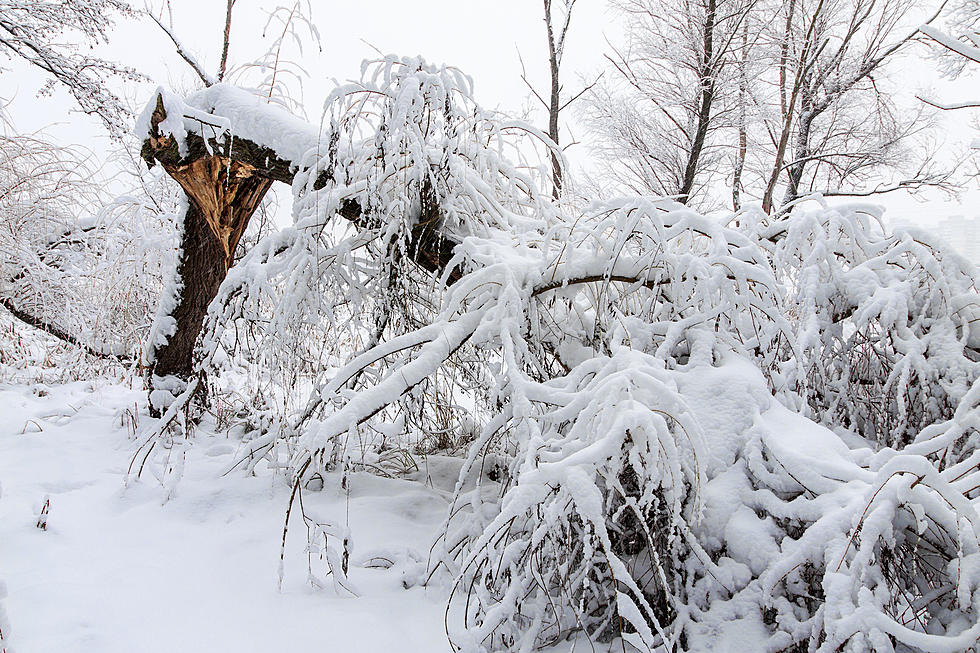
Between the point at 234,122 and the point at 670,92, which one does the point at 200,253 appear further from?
the point at 670,92

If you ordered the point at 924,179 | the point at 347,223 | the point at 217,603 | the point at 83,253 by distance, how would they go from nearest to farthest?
1. the point at 217,603
2. the point at 347,223
3. the point at 83,253
4. the point at 924,179

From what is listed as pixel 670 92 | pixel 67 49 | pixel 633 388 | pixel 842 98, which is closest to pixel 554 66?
pixel 670 92

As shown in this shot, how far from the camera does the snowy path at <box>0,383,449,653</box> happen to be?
175 centimetres

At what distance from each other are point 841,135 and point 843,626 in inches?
471

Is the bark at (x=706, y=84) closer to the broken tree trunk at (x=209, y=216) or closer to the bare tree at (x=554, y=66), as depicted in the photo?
the bare tree at (x=554, y=66)

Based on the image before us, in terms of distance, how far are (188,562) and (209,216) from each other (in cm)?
242

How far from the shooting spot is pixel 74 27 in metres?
5.66

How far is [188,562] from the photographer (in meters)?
2.21

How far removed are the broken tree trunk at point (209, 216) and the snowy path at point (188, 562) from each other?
2.99 ft

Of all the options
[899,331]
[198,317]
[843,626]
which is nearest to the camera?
[843,626]

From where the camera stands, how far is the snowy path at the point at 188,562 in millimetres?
1753

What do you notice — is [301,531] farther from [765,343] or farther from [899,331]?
[899,331]

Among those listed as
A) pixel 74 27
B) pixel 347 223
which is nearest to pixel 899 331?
pixel 347 223

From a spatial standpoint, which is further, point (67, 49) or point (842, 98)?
point (842, 98)
